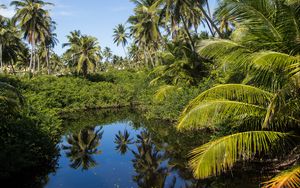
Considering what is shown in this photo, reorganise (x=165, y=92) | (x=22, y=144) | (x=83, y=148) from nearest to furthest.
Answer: (x=22, y=144)
(x=83, y=148)
(x=165, y=92)

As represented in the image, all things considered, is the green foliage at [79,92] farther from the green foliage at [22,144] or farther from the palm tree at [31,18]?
the green foliage at [22,144]

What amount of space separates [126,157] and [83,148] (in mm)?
3190

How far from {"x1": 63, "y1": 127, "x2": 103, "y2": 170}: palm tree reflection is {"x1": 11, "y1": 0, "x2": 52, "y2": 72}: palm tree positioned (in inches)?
889

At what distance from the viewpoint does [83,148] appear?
18812mm

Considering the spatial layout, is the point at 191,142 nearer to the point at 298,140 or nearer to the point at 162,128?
the point at 162,128

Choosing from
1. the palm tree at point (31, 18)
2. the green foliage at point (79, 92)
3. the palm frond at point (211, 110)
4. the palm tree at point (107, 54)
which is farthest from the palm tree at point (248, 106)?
the palm tree at point (107, 54)

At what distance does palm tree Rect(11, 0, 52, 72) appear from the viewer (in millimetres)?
41812

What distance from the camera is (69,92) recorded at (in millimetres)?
39656

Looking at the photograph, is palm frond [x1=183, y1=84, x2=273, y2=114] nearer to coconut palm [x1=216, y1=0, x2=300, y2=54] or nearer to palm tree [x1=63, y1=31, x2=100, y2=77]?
coconut palm [x1=216, y1=0, x2=300, y2=54]

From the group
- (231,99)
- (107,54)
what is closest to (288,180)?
(231,99)

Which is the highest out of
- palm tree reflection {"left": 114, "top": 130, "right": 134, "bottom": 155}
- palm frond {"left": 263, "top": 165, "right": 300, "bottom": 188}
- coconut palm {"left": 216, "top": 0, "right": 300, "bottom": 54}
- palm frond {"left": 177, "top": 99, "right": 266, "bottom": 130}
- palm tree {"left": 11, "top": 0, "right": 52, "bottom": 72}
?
palm tree {"left": 11, "top": 0, "right": 52, "bottom": 72}

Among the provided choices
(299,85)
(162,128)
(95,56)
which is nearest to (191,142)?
(162,128)

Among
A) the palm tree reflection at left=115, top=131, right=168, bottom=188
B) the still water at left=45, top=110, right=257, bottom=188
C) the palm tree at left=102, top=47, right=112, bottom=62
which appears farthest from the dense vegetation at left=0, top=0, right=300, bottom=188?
the palm tree at left=102, top=47, right=112, bottom=62

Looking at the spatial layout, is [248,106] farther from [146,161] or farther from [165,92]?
[165,92]
